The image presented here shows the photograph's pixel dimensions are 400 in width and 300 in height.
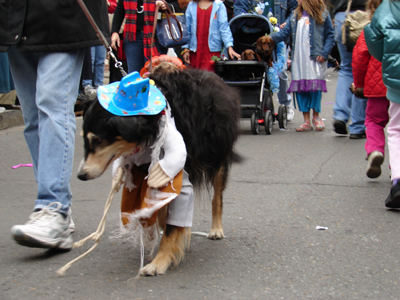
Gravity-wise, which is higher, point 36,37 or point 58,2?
point 58,2

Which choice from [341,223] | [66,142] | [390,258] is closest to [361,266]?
[390,258]

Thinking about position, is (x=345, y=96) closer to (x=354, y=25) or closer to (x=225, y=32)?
(x=354, y=25)

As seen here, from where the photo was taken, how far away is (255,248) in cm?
305

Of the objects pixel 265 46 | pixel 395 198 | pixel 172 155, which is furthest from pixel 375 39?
pixel 265 46

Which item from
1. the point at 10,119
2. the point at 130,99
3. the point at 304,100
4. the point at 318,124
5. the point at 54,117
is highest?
the point at 130,99

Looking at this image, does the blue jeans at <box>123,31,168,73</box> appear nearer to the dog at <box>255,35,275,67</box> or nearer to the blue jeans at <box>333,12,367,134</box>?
the dog at <box>255,35,275,67</box>

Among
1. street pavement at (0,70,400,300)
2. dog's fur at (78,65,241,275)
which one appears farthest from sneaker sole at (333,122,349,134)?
dog's fur at (78,65,241,275)

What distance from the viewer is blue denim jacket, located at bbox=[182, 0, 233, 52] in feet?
24.6

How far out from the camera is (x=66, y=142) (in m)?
2.96

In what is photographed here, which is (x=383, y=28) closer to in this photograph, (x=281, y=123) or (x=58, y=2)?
(x=58, y=2)

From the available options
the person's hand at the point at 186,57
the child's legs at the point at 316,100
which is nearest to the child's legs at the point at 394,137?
the child's legs at the point at 316,100

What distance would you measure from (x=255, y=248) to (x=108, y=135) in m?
1.19

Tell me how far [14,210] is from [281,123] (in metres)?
4.58

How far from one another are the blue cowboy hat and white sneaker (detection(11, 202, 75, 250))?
0.80 m
